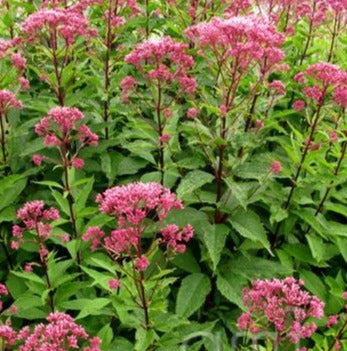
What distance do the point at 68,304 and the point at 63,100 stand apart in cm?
177

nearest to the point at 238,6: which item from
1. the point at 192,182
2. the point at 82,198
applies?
the point at 192,182

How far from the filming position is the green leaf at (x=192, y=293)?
4124 mm

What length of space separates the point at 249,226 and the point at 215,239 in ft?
0.89

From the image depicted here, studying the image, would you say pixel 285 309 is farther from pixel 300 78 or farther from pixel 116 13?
pixel 116 13

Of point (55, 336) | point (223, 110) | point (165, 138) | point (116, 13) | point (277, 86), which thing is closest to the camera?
point (55, 336)

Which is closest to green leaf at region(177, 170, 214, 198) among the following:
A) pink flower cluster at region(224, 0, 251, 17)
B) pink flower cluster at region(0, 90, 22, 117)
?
pink flower cluster at region(0, 90, 22, 117)

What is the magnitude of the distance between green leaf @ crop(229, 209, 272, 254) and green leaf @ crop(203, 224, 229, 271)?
0.30 feet

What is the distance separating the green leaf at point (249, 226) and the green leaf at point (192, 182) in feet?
1.15

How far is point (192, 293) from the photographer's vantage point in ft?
13.9

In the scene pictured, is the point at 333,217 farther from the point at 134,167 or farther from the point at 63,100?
the point at 63,100

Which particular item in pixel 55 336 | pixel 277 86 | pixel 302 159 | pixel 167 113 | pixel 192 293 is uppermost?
pixel 277 86

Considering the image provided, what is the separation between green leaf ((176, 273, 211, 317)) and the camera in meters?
4.12

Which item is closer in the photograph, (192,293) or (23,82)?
(192,293)

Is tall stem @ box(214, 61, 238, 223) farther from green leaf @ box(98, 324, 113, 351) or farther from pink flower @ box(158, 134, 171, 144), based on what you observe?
green leaf @ box(98, 324, 113, 351)
